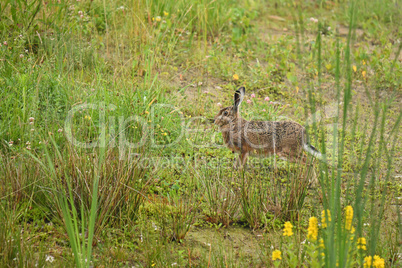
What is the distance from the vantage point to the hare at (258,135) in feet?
16.5

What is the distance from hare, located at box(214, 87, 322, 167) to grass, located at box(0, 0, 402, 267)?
0.60ft

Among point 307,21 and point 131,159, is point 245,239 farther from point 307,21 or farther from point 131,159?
point 307,21

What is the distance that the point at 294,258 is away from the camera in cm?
281

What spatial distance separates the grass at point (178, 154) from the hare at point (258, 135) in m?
0.18

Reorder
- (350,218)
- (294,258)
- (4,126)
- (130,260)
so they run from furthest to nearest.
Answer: (4,126)
(130,260)
(294,258)
(350,218)

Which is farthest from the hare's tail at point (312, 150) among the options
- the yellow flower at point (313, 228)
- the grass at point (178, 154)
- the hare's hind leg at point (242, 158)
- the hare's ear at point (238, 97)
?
the yellow flower at point (313, 228)

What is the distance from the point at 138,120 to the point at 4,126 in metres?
1.26

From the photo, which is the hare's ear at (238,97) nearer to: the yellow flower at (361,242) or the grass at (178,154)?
the grass at (178,154)

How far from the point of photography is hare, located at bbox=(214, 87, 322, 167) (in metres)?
5.04

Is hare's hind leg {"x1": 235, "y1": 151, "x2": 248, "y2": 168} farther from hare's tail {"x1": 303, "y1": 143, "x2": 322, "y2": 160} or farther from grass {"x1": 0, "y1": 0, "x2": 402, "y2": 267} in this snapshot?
hare's tail {"x1": 303, "y1": 143, "x2": 322, "y2": 160}

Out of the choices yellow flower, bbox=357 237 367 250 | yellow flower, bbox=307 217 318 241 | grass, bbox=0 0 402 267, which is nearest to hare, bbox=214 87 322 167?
grass, bbox=0 0 402 267

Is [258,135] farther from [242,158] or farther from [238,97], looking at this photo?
[238,97]

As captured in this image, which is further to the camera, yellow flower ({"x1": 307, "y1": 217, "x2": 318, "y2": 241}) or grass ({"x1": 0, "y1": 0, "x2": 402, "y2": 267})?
grass ({"x1": 0, "y1": 0, "x2": 402, "y2": 267})

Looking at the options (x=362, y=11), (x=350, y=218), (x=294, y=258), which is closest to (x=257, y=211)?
(x=294, y=258)
